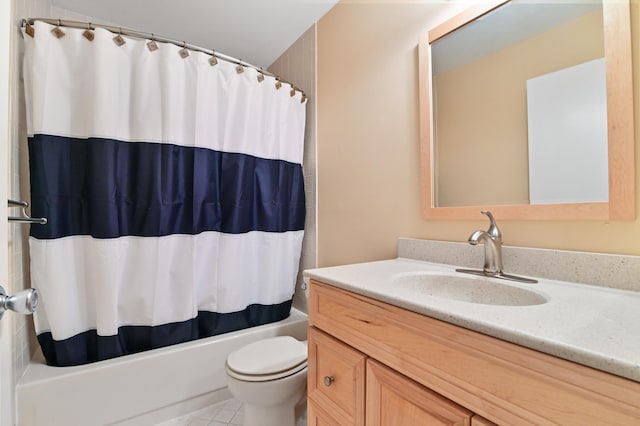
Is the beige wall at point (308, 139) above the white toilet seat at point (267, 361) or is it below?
above

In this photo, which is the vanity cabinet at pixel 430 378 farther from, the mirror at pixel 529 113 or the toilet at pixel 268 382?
the mirror at pixel 529 113

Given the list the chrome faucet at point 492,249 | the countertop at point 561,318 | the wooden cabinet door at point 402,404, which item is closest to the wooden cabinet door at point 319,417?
the wooden cabinet door at point 402,404

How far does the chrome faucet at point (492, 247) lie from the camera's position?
2.89 feet

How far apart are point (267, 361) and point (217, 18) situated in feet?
6.76

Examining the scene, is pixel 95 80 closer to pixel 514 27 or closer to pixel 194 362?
pixel 194 362

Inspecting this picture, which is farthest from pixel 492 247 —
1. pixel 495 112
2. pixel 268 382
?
pixel 268 382

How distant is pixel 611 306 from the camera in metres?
0.59

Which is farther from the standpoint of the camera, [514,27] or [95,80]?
[95,80]

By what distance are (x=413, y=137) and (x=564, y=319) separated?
903mm

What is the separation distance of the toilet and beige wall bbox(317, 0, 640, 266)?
2.08 feet

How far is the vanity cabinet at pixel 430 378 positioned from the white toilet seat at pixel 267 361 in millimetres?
261

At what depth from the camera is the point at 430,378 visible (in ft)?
1.90

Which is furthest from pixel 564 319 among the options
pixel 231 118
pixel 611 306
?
pixel 231 118

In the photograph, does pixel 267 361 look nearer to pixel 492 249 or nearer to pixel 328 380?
pixel 328 380
